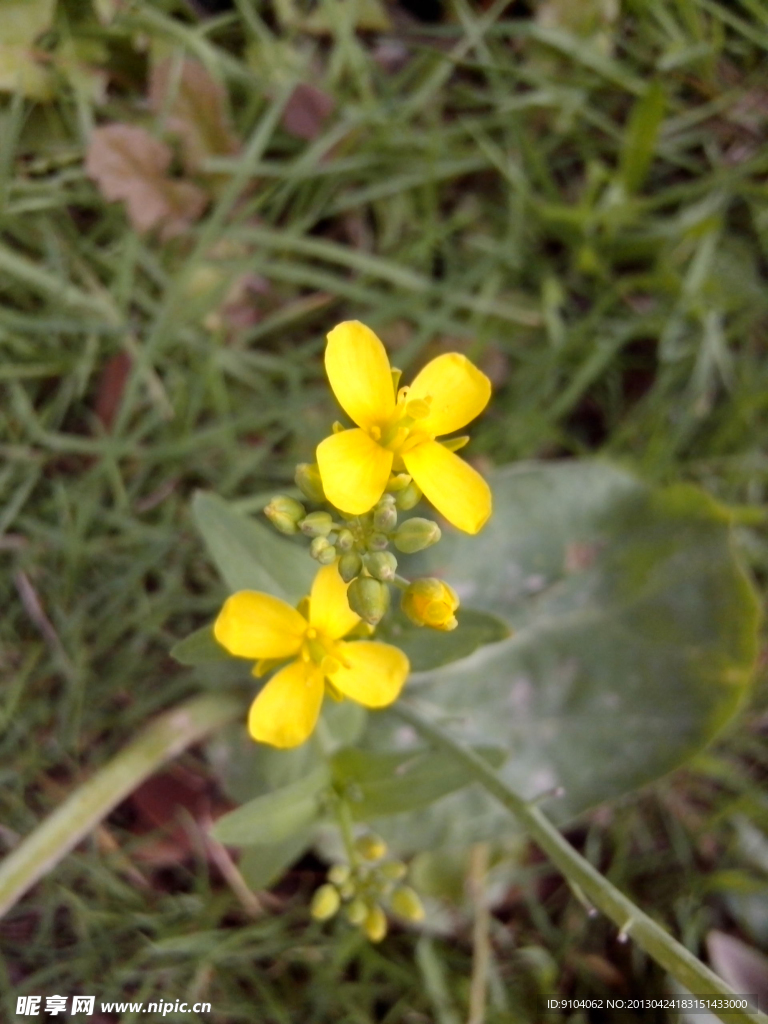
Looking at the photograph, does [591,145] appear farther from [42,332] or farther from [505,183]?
[42,332]

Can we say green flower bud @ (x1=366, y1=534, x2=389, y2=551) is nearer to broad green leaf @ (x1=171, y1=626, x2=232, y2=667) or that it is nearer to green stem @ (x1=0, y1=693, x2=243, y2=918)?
broad green leaf @ (x1=171, y1=626, x2=232, y2=667)

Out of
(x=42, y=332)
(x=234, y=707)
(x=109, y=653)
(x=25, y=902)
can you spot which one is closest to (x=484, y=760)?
(x=234, y=707)

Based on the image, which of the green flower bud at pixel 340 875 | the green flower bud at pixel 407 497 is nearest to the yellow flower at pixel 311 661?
the green flower bud at pixel 407 497

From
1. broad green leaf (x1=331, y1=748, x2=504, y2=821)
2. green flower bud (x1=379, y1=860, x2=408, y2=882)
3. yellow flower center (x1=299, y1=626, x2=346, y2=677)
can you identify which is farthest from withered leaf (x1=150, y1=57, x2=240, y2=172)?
green flower bud (x1=379, y1=860, x2=408, y2=882)

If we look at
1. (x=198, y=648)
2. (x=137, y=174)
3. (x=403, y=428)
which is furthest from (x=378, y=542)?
(x=137, y=174)

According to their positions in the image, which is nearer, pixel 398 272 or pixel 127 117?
pixel 127 117

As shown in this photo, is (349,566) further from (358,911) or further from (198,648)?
(358,911)
